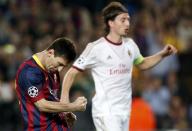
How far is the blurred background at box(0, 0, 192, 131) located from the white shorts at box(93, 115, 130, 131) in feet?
11.3

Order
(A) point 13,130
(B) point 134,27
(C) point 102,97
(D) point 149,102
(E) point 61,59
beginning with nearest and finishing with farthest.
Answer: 1. (E) point 61,59
2. (C) point 102,97
3. (A) point 13,130
4. (D) point 149,102
5. (B) point 134,27

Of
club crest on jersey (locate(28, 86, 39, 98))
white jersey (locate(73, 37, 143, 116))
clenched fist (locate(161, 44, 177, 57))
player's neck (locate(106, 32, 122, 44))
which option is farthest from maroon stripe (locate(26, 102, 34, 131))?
clenched fist (locate(161, 44, 177, 57))

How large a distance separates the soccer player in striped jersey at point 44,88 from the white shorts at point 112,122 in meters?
1.19

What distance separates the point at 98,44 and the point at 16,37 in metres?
6.41

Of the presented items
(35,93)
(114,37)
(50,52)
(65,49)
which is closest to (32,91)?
(35,93)

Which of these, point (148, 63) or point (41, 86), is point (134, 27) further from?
point (41, 86)

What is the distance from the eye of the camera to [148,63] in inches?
380

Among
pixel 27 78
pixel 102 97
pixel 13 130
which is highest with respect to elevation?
pixel 27 78

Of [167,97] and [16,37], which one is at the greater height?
[16,37]

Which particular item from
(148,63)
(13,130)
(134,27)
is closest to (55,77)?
(148,63)

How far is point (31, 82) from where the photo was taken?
7.68 m

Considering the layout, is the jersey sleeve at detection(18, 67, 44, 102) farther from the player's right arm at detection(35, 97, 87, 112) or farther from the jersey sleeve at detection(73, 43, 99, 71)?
the jersey sleeve at detection(73, 43, 99, 71)

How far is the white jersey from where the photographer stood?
913cm

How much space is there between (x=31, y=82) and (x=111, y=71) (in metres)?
1.73
